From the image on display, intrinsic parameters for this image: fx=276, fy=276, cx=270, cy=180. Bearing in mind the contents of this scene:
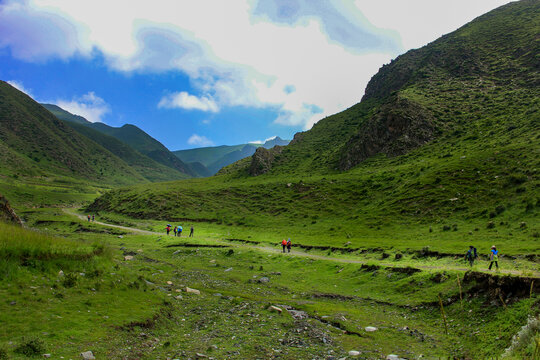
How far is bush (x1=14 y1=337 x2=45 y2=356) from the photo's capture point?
28.0 ft

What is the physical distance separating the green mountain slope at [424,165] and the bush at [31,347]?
40281 mm

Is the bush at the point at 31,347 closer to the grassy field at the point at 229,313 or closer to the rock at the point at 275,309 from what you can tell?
the grassy field at the point at 229,313

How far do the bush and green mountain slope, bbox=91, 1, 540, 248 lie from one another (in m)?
40.3

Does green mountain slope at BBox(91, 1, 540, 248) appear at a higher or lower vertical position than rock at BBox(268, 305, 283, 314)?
higher

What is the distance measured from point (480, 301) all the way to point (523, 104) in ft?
292

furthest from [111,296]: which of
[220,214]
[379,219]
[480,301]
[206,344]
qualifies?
[220,214]

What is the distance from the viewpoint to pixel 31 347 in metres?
8.71

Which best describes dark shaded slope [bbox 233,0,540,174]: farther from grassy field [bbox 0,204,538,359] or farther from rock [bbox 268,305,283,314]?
rock [bbox 268,305,283,314]

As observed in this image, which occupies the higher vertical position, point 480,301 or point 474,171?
point 474,171

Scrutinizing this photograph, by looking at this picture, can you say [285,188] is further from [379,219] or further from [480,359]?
[480,359]

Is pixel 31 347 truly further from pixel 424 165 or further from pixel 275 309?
pixel 424 165

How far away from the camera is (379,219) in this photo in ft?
173

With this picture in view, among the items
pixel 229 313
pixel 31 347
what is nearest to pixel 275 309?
pixel 229 313

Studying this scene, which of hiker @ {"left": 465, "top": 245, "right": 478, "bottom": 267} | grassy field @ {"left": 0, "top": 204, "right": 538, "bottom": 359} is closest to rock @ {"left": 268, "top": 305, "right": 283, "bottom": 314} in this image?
grassy field @ {"left": 0, "top": 204, "right": 538, "bottom": 359}
